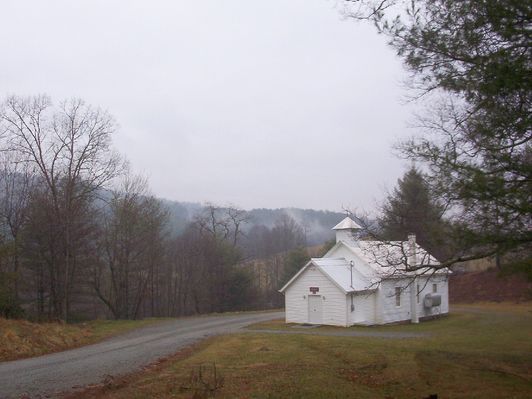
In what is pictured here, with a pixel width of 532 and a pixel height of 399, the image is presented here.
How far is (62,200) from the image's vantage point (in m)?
36.2

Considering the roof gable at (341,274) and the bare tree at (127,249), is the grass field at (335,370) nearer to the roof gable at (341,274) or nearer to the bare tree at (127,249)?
the roof gable at (341,274)

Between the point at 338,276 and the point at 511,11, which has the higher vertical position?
the point at 511,11

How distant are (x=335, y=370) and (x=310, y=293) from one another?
67.1 ft

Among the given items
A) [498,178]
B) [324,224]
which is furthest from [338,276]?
[324,224]

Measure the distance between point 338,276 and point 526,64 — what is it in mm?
25573

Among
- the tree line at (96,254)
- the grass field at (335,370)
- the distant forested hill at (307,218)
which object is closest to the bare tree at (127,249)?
the tree line at (96,254)

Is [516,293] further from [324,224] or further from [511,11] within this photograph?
[324,224]

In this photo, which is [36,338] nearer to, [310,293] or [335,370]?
[335,370]

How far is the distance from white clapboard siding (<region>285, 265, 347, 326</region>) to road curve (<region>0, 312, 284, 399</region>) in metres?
7.37

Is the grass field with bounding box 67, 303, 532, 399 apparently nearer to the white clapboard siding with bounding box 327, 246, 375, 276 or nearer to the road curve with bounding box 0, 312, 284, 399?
the road curve with bounding box 0, 312, 284, 399

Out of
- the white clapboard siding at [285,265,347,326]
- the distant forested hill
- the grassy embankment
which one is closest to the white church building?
the white clapboard siding at [285,265,347,326]

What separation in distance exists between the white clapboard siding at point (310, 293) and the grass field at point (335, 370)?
32.2ft

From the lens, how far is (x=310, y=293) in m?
34.7

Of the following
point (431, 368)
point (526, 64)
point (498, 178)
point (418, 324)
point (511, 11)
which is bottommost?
point (418, 324)
